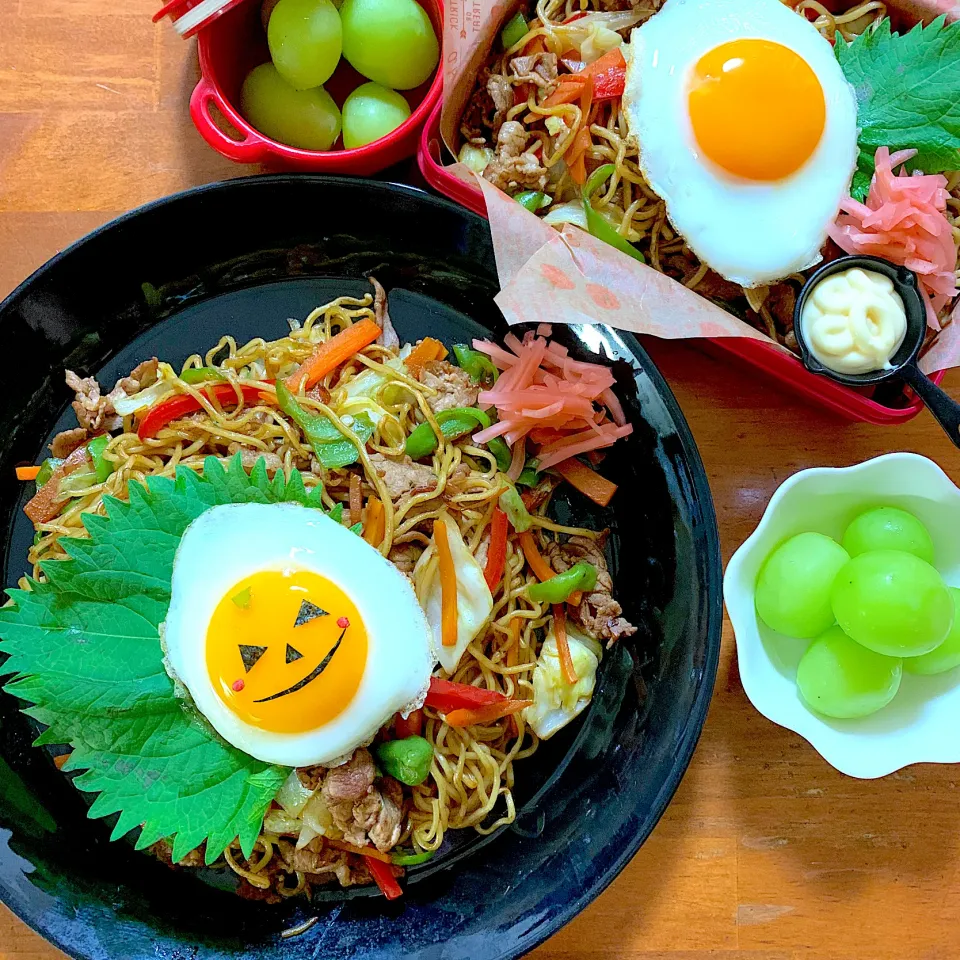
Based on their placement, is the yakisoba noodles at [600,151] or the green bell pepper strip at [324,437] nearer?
the green bell pepper strip at [324,437]

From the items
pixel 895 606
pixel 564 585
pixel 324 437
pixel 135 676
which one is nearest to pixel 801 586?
pixel 895 606

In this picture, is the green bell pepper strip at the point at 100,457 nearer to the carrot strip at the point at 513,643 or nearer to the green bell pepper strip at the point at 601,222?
the carrot strip at the point at 513,643

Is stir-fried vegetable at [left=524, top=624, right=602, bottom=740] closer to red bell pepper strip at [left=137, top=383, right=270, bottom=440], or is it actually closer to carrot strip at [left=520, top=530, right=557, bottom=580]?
carrot strip at [left=520, top=530, right=557, bottom=580]

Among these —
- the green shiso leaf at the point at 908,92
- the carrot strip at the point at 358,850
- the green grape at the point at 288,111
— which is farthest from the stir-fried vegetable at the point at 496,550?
the green shiso leaf at the point at 908,92

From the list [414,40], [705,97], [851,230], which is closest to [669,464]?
[851,230]

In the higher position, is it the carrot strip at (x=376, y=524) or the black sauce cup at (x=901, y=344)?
the black sauce cup at (x=901, y=344)

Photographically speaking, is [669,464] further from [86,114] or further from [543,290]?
[86,114]

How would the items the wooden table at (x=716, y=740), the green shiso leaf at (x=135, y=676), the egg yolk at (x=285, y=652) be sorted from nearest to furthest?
the egg yolk at (x=285, y=652) < the green shiso leaf at (x=135, y=676) < the wooden table at (x=716, y=740)

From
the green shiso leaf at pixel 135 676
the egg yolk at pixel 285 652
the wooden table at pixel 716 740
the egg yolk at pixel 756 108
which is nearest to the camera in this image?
the egg yolk at pixel 285 652
